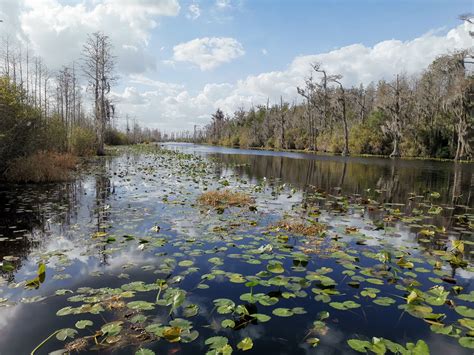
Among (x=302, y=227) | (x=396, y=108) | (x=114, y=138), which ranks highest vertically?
(x=396, y=108)

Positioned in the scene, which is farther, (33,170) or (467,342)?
(33,170)

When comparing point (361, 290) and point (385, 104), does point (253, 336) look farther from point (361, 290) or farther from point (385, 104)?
point (385, 104)

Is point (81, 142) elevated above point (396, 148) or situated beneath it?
situated beneath

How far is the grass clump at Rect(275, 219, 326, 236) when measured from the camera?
7555 mm

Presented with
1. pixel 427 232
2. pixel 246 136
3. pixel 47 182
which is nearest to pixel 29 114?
pixel 47 182

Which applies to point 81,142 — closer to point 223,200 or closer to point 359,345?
point 223,200

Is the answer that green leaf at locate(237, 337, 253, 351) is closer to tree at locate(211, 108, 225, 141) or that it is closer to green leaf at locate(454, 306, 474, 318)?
green leaf at locate(454, 306, 474, 318)

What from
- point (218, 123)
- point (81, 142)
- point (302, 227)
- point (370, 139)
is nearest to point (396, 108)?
point (370, 139)

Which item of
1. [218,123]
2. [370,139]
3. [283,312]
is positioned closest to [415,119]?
[370,139]

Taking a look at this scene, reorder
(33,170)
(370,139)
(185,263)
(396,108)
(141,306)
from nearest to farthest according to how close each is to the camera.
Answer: (141,306)
(185,263)
(33,170)
(396,108)
(370,139)

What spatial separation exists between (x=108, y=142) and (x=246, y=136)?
34834 mm

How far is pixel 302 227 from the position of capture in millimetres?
7797

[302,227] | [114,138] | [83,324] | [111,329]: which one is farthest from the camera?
[114,138]

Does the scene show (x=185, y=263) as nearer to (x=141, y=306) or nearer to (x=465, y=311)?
(x=141, y=306)
